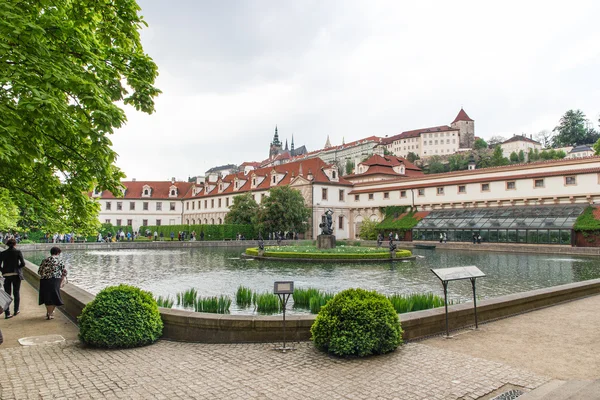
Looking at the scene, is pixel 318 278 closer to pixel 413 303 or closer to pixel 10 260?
pixel 413 303

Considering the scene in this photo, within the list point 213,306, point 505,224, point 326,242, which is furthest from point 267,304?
point 505,224

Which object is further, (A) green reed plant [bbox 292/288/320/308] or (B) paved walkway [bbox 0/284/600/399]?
(A) green reed plant [bbox 292/288/320/308]

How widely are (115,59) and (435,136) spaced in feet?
457

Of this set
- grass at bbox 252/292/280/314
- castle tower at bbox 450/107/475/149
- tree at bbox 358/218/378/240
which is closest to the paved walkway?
grass at bbox 252/292/280/314

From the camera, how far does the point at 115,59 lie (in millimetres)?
7984

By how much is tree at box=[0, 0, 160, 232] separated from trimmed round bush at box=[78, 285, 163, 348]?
158 cm

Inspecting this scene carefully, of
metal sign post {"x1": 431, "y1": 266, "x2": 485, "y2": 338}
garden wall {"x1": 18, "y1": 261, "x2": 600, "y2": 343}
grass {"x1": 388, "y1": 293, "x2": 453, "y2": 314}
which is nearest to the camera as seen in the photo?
garden wall {"x1": 18, "y1": 261, "x2": 600, "y2": 343}

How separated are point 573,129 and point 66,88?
144286 mm

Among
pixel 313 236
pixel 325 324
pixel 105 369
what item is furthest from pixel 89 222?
pixel 313 236

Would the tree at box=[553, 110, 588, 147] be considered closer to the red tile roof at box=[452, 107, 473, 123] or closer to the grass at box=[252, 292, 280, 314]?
the red tile roof at box=[452, 107, 473, 123]

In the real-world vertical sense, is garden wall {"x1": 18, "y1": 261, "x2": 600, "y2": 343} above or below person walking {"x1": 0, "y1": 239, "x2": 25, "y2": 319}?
below

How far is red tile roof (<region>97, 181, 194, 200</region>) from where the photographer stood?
85.2 meters

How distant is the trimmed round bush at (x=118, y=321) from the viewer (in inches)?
284

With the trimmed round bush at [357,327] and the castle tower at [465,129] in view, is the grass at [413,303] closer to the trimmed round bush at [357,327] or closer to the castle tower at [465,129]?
the trimmed round bush at [357,327]
